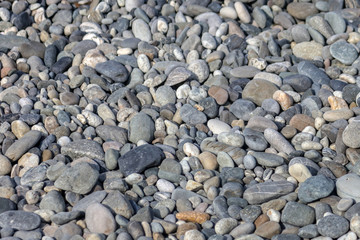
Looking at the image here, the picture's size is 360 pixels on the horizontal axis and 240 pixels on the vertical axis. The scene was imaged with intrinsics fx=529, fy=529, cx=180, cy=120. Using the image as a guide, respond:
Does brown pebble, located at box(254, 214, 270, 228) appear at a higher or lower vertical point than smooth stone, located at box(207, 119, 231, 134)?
higher

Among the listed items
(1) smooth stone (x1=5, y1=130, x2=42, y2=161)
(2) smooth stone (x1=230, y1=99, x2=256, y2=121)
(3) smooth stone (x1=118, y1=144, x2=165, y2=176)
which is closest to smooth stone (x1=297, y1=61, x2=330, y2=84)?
(2) smooth stone (x1=230, y1=99, x2=256, y2=121)

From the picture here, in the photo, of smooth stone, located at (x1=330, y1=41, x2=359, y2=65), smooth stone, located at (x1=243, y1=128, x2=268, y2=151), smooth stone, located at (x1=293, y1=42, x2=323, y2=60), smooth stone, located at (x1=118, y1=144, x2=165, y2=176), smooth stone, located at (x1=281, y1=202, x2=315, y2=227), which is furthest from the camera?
smooth stone, located at (x1=293, y1=42, x2=323, y2=60)

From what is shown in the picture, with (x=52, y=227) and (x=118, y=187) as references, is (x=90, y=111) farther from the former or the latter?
(x=52, y=227)

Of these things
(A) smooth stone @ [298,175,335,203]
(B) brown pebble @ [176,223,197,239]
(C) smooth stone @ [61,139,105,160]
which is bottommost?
(C) smooth stone @ [61,139,105,160]

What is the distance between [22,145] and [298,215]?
1.80 meters

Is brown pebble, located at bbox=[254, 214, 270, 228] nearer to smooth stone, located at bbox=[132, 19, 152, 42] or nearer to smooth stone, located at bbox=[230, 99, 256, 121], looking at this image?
smooth stone, located at bbox=[230, 99, 256, 121]

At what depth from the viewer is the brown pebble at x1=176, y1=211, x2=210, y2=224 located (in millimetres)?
2948

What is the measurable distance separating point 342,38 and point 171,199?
2461mm

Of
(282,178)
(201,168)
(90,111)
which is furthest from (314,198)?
(90,111)

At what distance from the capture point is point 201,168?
3.40 metres

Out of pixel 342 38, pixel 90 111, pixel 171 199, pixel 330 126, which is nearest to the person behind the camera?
pixel 171 199

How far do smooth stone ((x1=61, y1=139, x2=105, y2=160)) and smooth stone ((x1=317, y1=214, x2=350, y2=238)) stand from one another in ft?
4.72

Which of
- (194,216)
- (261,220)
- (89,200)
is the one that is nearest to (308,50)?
(261,220)

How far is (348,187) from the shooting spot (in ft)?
10.1
